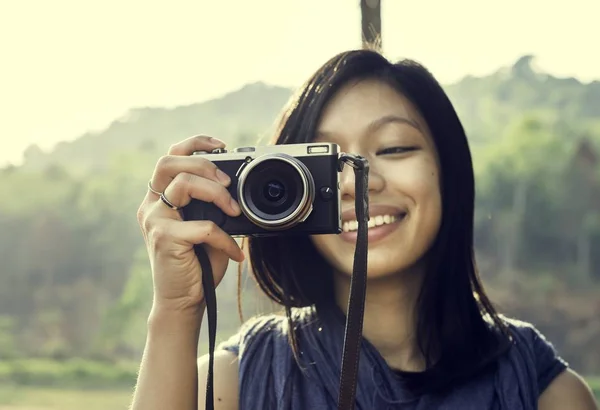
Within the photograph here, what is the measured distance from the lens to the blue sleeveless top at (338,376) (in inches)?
37.4

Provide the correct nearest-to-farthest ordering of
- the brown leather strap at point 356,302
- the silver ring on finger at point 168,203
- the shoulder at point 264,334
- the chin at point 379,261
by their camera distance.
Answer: the brown leather strap at point 356,302
the silver ring on finger at point 168,203
the chin at point 379,261
the shoulder at point 264,334

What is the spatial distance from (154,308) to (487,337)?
0.48m

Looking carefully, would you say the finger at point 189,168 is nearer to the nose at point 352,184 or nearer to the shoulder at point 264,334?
the nose at point 352,184

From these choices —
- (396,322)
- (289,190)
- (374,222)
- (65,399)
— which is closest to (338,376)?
(396,322)

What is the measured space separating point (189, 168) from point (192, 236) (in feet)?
0.25

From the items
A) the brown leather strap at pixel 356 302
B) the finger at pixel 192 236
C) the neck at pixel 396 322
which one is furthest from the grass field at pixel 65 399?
the brown leather strap at pixel 356 302

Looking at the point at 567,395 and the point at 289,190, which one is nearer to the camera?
the point at 289,190

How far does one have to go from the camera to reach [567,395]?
97 cm

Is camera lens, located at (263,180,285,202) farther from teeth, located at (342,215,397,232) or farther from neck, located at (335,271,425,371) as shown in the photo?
neck, located at (335,271,425,371)

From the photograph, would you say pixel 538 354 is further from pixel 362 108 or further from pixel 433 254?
pixel 362 108

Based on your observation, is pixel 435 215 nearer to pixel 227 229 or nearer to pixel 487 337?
pixel 487 337

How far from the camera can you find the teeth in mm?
906

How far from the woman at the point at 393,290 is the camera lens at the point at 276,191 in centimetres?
12

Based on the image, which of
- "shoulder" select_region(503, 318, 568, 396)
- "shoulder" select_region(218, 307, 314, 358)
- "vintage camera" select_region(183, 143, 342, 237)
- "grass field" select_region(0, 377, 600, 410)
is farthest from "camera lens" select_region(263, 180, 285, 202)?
"grass field" select_region(0, 377, 600, 410)
